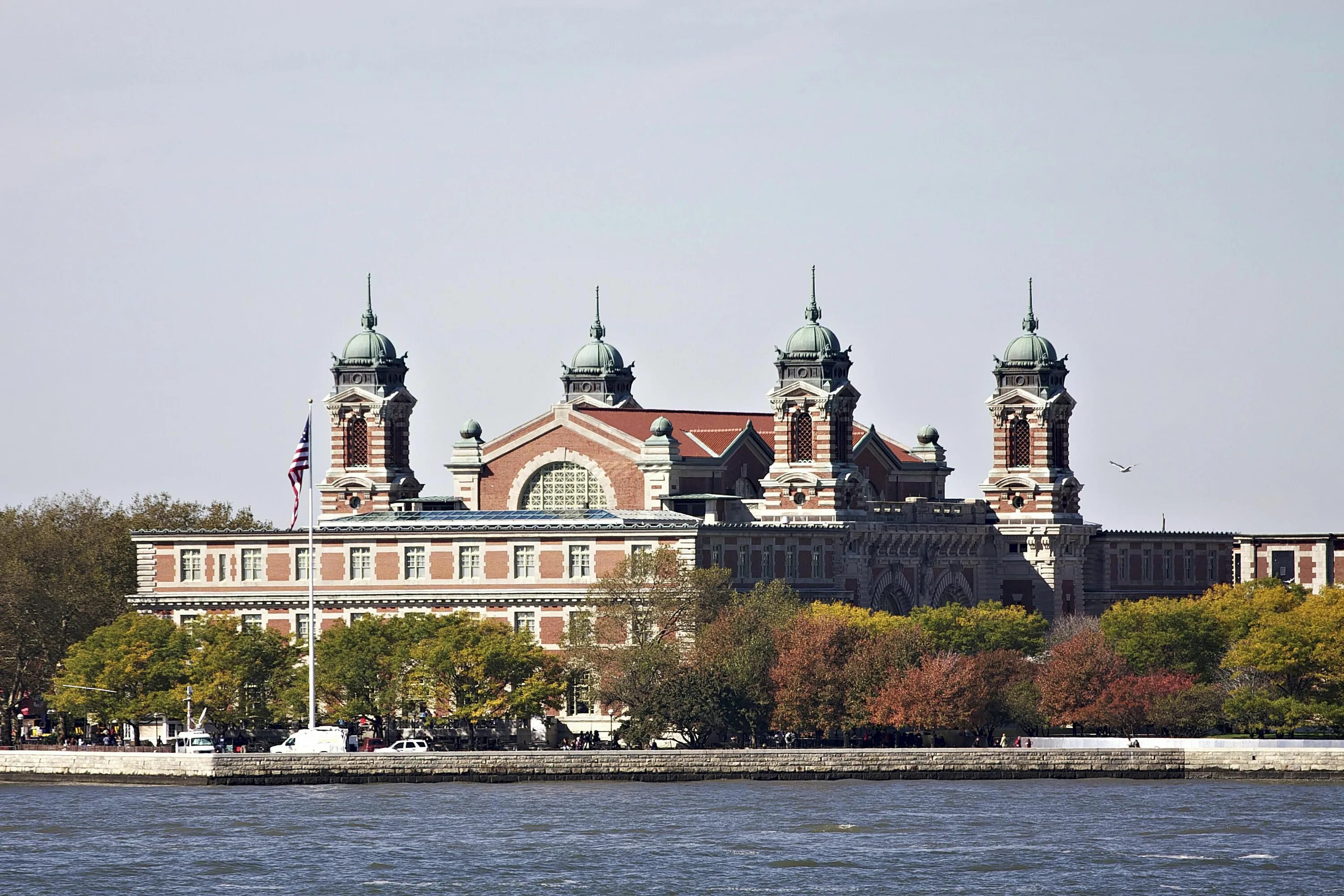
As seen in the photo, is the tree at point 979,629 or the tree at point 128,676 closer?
the tree at point 128,676

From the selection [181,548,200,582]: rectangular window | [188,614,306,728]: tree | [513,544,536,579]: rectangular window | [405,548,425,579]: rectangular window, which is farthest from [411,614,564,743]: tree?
[181,548,200,582]: rectangular window

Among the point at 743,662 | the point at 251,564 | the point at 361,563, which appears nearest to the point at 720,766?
the point at 743,662

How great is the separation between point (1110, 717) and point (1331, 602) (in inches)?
455

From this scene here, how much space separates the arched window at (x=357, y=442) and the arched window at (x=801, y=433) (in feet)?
73.8

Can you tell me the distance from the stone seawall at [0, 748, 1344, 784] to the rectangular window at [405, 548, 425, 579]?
24664 mm

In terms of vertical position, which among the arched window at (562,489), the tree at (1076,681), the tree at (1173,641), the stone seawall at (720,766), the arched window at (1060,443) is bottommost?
the stone seawall at (720,766)

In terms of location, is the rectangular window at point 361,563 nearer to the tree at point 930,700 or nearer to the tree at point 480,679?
the tree at point 480,679

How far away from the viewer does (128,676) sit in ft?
474

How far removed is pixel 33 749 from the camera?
14000 centimetres

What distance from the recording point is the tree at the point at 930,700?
13812 cm

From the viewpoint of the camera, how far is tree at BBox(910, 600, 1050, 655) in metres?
152

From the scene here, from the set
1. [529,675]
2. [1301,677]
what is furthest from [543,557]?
[1301,677]

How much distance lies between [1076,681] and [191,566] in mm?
43756

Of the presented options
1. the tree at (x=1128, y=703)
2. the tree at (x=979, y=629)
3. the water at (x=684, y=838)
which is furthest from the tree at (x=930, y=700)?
the tree at (x=979, y=629)
